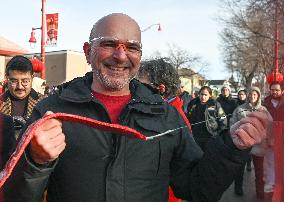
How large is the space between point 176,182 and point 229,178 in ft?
0.98

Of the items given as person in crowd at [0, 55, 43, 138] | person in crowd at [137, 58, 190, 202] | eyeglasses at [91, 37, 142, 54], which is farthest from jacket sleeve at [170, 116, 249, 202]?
person in crowd at [137, 58, 190, 202]

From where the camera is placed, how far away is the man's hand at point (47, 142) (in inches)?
56.5

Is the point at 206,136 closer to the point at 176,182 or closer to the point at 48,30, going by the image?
the point at 176,182

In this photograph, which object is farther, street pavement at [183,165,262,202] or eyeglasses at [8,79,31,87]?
street pavement at [183,165,262,202]

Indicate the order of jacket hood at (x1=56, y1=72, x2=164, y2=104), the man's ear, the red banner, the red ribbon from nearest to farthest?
the red ribbon → jacket hood at (x1=56, y1=72, x2=164, y2=104) → the man's ear → the red banner

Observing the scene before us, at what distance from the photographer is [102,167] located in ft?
6.03

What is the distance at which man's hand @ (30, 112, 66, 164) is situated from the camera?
4.71ft

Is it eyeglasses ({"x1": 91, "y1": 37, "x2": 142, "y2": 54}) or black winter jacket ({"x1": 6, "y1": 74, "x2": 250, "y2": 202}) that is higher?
eyeglasses ({"x1": 91, "y1": 37, "x2": 142, "y2": 54})

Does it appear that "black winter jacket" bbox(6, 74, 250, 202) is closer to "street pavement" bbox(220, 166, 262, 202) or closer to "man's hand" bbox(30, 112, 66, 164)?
"man's hand" bbox(30, 112, 66, 164)

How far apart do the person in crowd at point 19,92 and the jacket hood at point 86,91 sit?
1.43 metres

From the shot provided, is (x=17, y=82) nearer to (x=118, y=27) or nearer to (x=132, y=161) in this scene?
(x=118, y=27)

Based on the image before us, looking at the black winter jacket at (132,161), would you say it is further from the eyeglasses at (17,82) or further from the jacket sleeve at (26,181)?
the eyeglasses at (17,82)

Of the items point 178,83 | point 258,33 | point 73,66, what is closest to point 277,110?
point 178,83

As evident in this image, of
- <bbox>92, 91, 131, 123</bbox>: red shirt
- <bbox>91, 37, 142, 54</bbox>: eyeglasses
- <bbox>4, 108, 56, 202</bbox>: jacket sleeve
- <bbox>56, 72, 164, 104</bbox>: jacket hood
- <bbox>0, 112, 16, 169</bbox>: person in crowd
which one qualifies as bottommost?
<bbox>4, 108, 56, 202</bbox>: jacket sleeve
